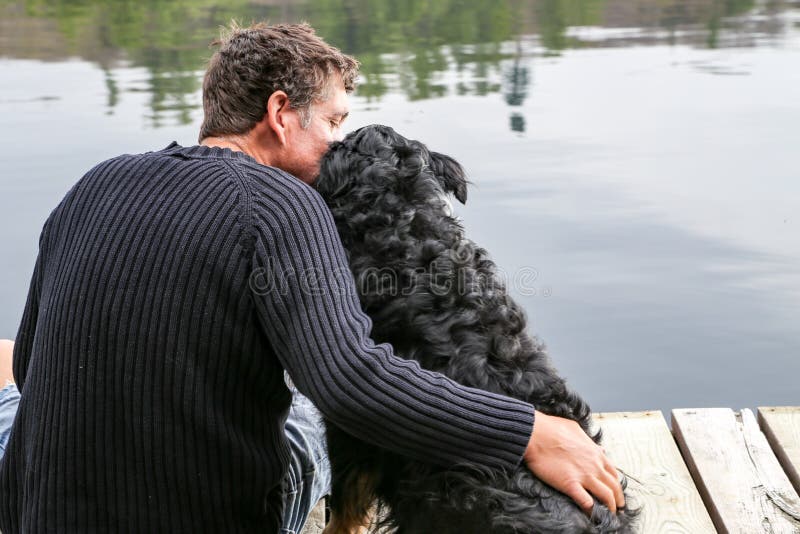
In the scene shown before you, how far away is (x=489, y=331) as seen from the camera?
159 cm

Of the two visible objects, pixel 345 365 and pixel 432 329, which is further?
pixel 432 329

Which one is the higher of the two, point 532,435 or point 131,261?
point 131,261

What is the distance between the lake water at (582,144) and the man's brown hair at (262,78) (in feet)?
2.31

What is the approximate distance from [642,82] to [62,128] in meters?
5.07

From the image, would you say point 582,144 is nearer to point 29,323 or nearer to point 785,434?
point 785,434

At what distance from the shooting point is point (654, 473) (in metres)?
2.52

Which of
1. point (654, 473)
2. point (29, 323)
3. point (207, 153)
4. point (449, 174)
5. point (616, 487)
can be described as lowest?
point (654, 473)

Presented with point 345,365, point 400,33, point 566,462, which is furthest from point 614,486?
point 400,33

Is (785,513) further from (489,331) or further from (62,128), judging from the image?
(62,128)

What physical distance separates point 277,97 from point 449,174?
15.9 inches

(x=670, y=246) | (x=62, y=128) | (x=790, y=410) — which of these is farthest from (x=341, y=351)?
(x=62, y=128)

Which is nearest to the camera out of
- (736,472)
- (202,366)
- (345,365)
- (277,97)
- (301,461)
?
(345,365)

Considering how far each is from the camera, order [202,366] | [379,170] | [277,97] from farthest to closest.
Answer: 1. [277,97]
2. [379,170]
3. [202,366]

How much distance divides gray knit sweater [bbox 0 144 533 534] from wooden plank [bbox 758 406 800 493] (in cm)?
140
